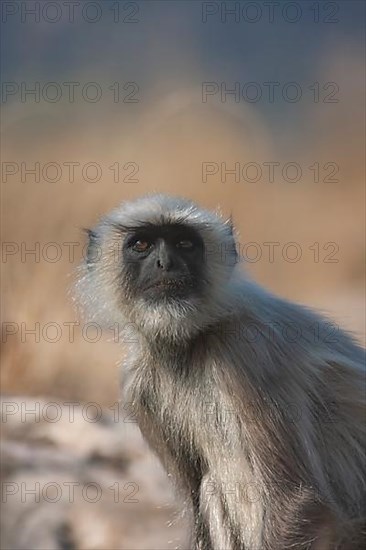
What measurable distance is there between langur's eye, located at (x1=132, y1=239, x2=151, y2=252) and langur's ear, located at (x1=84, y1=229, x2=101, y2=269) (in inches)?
11.9

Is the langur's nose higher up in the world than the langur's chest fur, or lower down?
higher up

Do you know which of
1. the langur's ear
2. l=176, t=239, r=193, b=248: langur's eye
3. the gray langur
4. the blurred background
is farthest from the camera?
the blurred background

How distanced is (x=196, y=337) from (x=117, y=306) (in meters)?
0.42

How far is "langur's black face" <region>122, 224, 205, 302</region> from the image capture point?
445 centimetres

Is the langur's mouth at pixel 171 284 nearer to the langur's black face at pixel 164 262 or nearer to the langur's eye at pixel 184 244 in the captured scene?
the langur's black face at pixel 164 262

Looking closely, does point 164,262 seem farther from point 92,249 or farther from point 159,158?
point 159,158

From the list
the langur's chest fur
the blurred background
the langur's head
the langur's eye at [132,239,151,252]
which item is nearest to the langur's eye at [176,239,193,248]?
the langur's head

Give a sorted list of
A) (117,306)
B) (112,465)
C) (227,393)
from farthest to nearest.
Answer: (112,465) → (117,306) → (227,393)

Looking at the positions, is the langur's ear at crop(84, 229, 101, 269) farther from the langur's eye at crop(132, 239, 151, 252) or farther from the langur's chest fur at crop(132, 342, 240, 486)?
the langur's chest fur at crop(132, 342, 240, 486)

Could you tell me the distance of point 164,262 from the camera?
14.5 ft

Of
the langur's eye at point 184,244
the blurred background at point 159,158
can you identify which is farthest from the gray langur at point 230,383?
the blurred background at point 159,158

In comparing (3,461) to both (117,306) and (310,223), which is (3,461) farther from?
(310,223)

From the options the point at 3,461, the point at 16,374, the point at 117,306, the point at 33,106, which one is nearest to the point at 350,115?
the point at 33,106

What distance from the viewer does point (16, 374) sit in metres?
8.67
